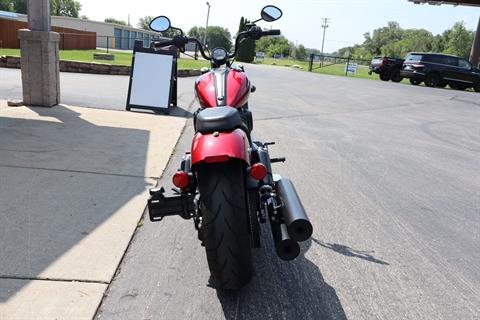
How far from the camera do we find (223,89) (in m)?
3.31

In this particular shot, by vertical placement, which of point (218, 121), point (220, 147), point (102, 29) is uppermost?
point (102, 29)

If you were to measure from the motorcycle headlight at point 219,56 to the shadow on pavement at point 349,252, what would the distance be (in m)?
1.81

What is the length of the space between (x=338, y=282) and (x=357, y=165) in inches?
138

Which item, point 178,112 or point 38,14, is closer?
point 38,14

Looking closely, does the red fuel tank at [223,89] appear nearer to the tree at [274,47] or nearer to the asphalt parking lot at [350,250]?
the asphalt parking lot at [350,250]

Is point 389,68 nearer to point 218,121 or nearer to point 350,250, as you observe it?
point 350,250

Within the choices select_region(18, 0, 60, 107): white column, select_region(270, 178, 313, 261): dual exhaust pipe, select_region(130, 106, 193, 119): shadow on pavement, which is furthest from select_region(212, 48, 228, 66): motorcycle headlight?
select_region(18, 0, 60, 107): white column

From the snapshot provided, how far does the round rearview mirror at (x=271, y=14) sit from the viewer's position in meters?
4.42

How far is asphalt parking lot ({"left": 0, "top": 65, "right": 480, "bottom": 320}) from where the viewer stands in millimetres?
2805

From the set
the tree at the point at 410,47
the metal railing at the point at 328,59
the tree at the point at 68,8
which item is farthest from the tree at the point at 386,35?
the metal railing at the point at 328,59

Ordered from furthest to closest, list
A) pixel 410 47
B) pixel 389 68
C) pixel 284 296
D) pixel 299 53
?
1. pixel 410 47
2. pixel 299 53
3. pixel 389 68
4. pixel 284 296

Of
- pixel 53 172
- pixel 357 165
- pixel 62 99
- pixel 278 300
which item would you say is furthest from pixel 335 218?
pixel 62 99

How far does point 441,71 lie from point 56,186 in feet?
78.2

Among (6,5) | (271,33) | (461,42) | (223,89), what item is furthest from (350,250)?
(6,5)
